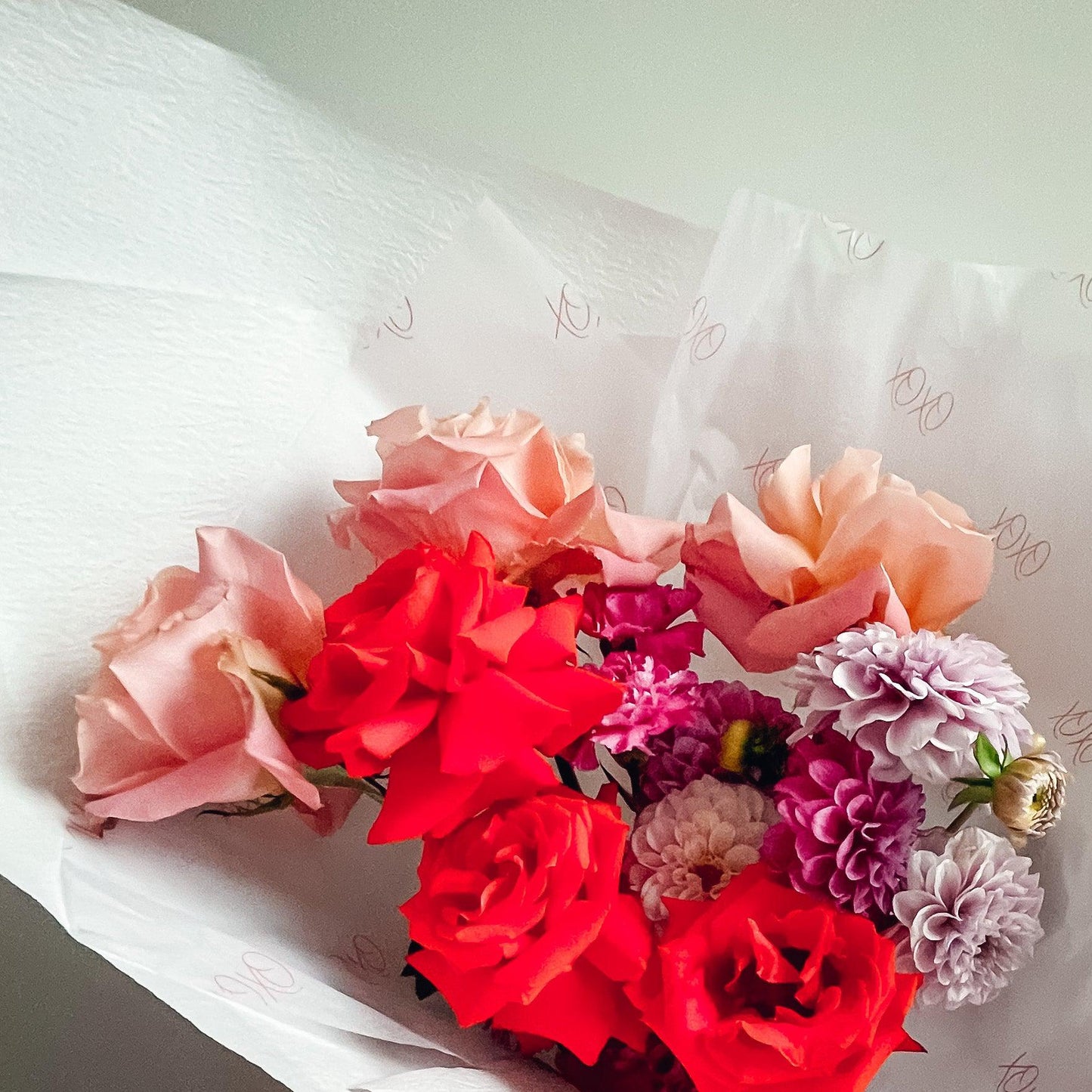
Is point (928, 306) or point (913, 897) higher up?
point (928, 306)

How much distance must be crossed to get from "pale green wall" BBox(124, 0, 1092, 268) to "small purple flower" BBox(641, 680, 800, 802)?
1.11 ft

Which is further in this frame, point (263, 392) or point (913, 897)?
point (263, 392)

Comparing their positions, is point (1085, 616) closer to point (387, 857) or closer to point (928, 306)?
point (928, 306)

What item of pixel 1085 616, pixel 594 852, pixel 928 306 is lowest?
pixel 594 852

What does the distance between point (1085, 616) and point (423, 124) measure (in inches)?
15.8

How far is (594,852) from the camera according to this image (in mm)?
427

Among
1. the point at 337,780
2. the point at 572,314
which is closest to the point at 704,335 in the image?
the point at 572,314

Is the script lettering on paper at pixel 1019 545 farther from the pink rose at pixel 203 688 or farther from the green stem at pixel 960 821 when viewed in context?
the pink rose at pixel 203 688

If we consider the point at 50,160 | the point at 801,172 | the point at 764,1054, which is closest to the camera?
the point at 764,1054

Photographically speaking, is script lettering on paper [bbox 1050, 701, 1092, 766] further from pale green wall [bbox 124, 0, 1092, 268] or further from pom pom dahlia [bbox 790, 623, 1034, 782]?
pale green wall [bbox 124, 0, 1092, 268]

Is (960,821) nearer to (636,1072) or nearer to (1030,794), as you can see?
(1030,794)

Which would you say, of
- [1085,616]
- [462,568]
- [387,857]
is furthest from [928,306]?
[387,857]

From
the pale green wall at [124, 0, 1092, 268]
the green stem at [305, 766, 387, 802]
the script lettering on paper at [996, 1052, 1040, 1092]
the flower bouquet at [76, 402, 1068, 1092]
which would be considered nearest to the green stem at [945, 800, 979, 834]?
the flower bouquet at [76, 402, 1068, 1092]

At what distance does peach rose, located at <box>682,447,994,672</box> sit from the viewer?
457mm
